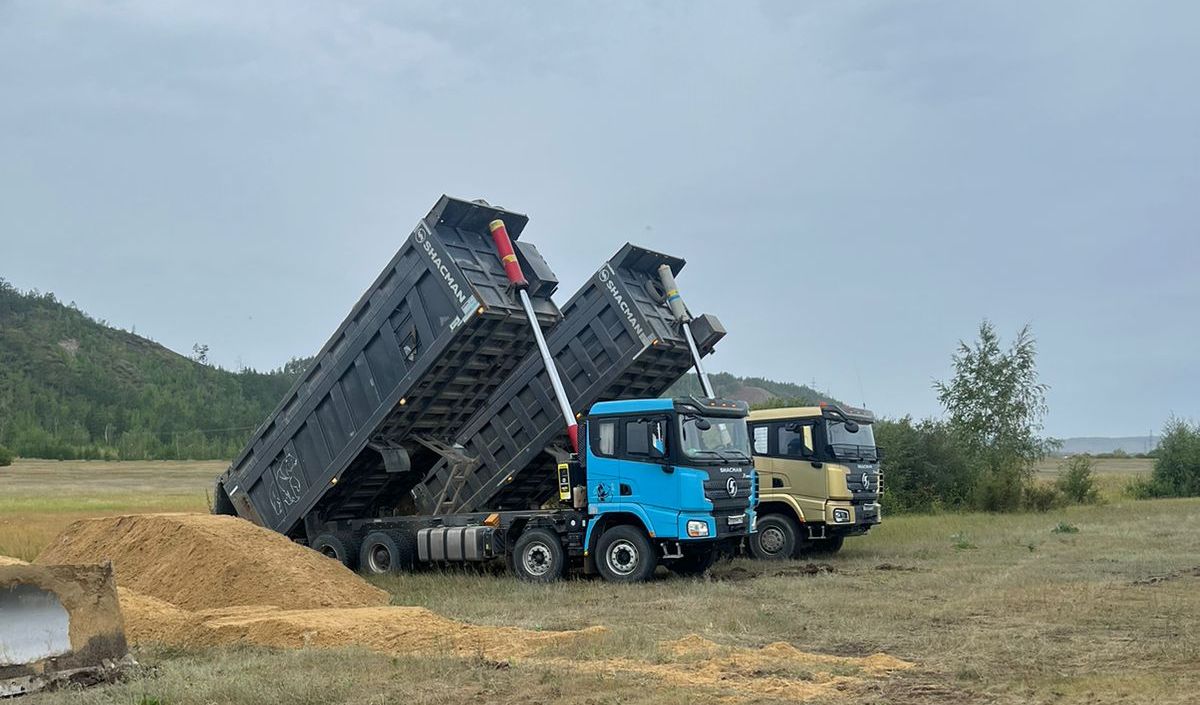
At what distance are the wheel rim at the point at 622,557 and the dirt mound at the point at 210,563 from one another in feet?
9.31

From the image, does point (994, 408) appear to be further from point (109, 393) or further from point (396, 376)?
point (109, 393)

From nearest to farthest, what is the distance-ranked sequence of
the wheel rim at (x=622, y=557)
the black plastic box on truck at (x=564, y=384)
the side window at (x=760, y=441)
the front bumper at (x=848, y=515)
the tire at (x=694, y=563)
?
the wheel rim at (x=622, y=557)
the tire at (x=694, y=563)
the black plastic box on truck at (x=564, y=384)
the front bumper at (x=848, y=515)
the side window at (x=760, y=441)

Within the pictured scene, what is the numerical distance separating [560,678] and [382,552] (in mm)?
8851

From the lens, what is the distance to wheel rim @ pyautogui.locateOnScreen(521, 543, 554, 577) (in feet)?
47.8

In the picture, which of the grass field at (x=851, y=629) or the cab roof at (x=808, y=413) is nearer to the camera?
the grass field at (x=851, y=629)

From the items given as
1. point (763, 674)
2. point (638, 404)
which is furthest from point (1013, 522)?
point (763, 674)

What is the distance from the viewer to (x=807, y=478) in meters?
17.2

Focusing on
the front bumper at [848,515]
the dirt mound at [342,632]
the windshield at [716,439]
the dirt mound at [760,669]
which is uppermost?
the windshield at [716,439]

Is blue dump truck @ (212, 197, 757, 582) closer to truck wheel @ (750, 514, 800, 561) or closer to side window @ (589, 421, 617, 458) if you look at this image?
side window @ (589, 421, 617, 458)

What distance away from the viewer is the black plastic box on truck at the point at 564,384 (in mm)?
16344

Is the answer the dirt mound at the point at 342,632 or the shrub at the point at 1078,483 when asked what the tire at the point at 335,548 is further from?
the shrub at the point at 1078,483

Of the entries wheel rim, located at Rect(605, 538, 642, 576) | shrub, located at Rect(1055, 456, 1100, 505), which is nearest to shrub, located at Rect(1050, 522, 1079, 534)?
shrub, located at Rect(1055, 456, 1100, 505)

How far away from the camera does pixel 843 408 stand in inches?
698

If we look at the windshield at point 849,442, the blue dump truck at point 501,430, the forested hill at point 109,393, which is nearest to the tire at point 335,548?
the blue dump truck at point 501,430
